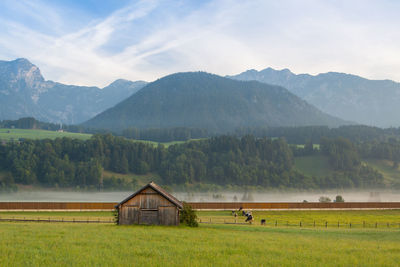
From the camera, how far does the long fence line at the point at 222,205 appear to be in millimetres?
75062

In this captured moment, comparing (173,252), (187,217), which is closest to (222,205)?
(187,217)

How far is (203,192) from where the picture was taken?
166 metres

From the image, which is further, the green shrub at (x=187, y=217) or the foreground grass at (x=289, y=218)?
the foreground grass at (x=289, y=218)

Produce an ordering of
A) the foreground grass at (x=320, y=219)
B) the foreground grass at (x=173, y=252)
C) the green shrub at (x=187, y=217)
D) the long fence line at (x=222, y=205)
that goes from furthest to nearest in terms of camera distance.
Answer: the long fence line at (x=222, y=205), the foreground grass at (x=320, y=219), the green shrub at (x=187, y=217), the foreground grass at (x=173, y=252)

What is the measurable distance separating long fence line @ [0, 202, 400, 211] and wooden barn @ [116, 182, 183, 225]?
27.3 m

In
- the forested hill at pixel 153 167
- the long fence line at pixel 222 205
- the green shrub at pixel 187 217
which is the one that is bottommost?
the long fence line at pixel 222 205

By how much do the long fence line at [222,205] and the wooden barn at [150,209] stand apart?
89.6ft

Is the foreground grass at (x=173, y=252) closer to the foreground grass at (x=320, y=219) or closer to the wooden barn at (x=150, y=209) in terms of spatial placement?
the wooden barn at (x=150, y=209)

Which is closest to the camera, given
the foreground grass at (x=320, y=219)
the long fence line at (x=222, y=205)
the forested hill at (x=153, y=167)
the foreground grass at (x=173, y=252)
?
the foreground grass at (x=173, y=252)

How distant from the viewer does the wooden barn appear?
151 feet

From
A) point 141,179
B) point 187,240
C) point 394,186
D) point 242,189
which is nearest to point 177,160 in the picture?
point 141,179

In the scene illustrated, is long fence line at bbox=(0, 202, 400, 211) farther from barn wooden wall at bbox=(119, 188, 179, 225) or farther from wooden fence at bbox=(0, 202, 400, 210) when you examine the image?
barn wooden wall at bbox=(119, 188, 179, 225)

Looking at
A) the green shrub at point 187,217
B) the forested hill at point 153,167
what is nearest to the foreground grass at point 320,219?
the green shrub at point 187,217

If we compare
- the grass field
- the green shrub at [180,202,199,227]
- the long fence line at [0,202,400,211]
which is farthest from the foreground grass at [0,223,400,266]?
the long fence line at [0,202,400,211]
